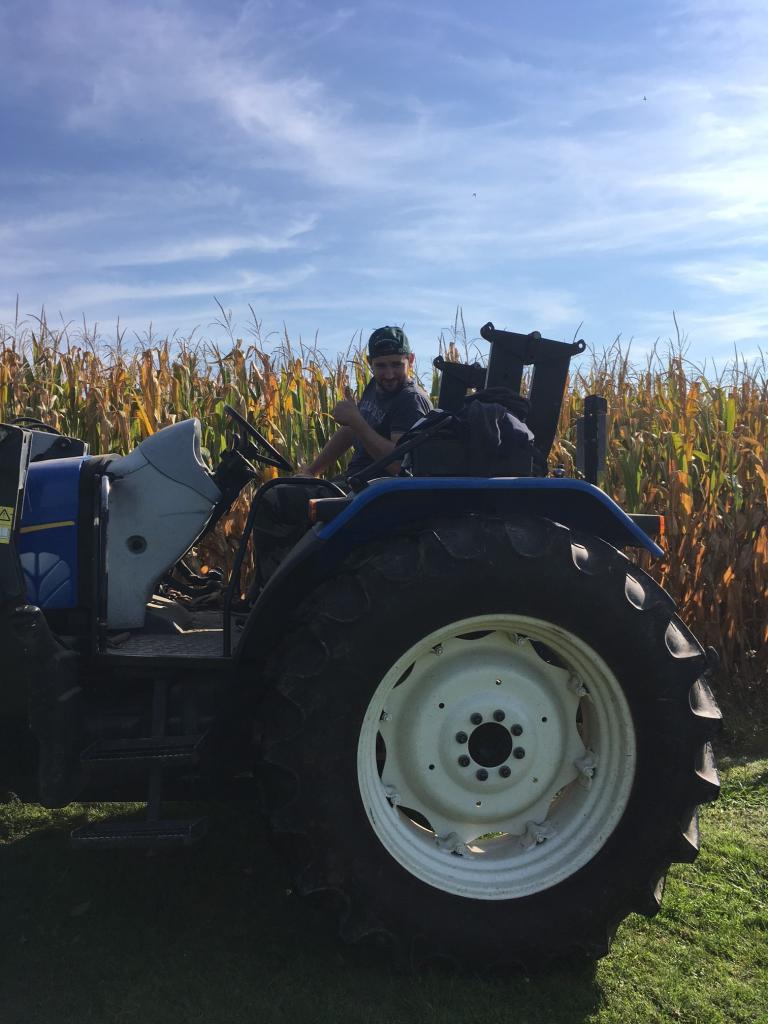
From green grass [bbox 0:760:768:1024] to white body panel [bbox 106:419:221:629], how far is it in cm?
81

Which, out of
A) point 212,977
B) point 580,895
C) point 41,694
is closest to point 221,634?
point 41,694

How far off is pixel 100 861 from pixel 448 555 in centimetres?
161

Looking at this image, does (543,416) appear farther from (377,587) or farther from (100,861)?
(100,861)

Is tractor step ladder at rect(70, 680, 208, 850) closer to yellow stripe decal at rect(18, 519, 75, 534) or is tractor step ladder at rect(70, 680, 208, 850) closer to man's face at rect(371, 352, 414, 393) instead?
yellow stripe decal at rect(18, 519, 75, 534)

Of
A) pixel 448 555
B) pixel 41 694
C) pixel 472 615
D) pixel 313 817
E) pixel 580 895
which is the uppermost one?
pixel 448 555

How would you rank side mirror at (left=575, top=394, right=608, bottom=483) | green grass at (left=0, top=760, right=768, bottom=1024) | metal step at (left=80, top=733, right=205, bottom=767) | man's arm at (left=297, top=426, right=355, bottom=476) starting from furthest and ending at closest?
man's arm at (left=297, top=426, right=355, bottom=476) → side mirror at (left=575, top=394, right=608, bottom=483) → metal step at (left=80, top=733, right=205, bottom=767) → green grass at (left=0, top=760, right=768, bottom=1024)

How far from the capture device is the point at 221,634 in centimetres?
274

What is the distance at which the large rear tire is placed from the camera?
6.73ft

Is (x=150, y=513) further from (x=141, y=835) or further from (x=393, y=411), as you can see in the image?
(x=393, y=411)

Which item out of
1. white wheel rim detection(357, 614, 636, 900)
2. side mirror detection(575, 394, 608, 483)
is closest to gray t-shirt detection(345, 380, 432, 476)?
side mirror detection(575, 394, 608, 483)

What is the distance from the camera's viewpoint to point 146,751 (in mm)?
2262

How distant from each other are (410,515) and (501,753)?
68cm

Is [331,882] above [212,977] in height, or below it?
above

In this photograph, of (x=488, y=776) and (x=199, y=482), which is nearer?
(x=488, y=776)
